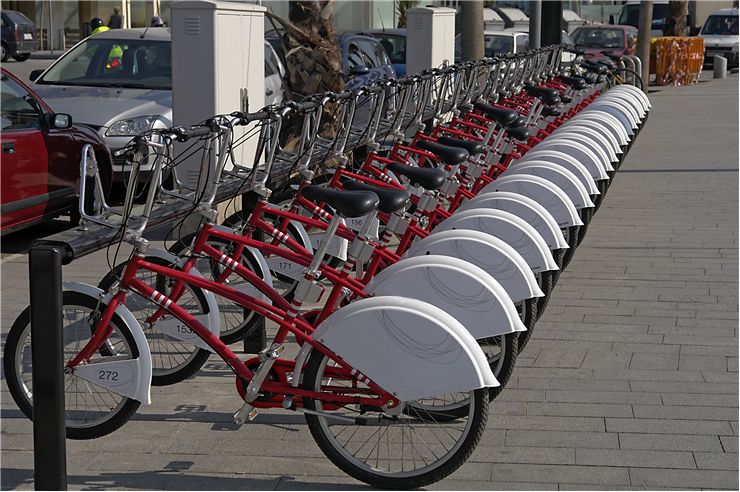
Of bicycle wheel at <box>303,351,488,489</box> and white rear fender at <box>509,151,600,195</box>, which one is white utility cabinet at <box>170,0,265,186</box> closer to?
white rear fender at <box>509,151,600,195</box>

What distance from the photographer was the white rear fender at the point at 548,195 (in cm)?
644

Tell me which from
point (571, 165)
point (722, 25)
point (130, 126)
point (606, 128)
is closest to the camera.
Result: point (571, 165)

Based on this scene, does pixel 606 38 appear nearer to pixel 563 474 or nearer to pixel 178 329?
pixel 178 329

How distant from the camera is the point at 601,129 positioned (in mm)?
9148

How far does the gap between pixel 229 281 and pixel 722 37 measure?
112 feet

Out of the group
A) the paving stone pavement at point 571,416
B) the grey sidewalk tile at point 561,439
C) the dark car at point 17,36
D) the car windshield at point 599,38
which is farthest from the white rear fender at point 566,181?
the dark car at point 17,36

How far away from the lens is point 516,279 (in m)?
5.14

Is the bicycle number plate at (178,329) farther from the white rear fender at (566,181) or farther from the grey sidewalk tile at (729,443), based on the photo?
the white rear fender at (566,181)

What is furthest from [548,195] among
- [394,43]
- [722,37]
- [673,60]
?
[722,37]

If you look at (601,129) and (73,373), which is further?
(601,129)

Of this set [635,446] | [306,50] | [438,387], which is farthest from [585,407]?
[306,50]

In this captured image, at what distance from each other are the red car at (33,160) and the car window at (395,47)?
10.7 m

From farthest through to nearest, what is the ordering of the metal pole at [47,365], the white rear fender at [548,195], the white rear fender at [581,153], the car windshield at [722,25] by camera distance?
the car windshield at [722,25]
the white rear fender at [581,153]
the white rear fender at [548,195]
the metal pole at [47,365]

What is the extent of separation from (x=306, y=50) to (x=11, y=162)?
3.70 m
